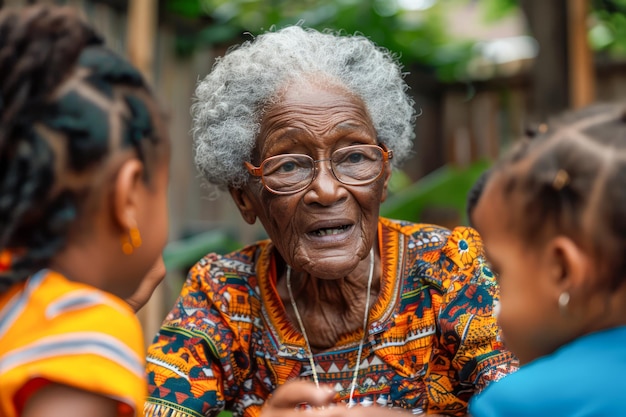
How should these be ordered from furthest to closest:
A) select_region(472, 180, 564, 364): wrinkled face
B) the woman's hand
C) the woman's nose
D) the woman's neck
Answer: the woman's neck → the woman's nose → the woman's hand → select_region(472, 180, 564, 364): wrinkled face

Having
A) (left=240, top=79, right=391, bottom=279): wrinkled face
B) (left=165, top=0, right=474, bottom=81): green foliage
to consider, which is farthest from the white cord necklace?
(left=165, top=0, right=474, bottom=81): green foliage

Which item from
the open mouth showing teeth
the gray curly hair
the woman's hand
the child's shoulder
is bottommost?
the woman's hand

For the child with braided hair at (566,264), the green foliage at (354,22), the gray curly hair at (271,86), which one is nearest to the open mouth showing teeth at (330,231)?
the gray curly hair at (271,86)

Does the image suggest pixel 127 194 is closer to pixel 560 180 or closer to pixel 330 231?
pixel 560 180

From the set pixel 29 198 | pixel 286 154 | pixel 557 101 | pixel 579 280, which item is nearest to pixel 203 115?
pixel 286 154

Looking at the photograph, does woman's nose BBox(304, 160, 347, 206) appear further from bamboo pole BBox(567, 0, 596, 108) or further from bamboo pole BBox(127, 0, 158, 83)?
bamboo pole BBox(567, 0, 596, 108)

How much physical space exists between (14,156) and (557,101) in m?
4.32

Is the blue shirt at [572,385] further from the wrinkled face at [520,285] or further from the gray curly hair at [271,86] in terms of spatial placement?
the gray curly hair at [271,86]

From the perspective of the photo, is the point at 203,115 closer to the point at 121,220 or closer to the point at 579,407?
the point at 121,220

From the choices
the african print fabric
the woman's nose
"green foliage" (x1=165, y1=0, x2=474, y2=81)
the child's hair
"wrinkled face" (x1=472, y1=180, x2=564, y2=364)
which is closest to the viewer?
the african print fabric

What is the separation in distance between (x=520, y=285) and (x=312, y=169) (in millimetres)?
1090

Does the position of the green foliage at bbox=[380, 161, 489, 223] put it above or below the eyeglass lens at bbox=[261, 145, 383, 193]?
above

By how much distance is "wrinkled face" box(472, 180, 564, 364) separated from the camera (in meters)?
1.60

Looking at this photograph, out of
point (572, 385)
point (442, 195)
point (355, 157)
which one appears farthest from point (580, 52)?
point (572, 385)
